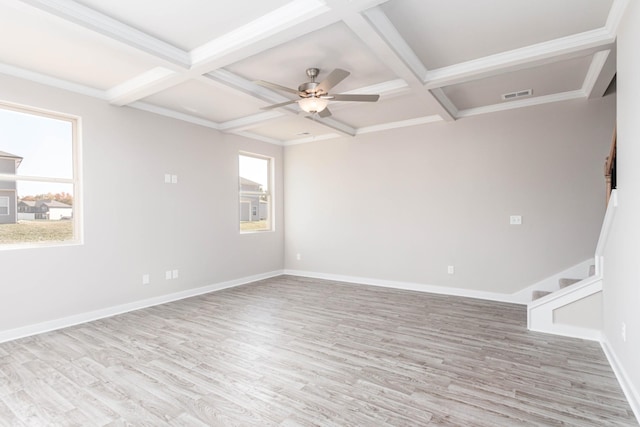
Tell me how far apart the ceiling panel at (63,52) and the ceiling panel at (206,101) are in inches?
21.2

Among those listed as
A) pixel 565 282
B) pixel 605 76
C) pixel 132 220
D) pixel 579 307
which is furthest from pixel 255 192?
pixel 605 76

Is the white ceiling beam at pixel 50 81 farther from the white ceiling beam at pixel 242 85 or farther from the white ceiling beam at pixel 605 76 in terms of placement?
the white ceiling beam at pixel 605 76

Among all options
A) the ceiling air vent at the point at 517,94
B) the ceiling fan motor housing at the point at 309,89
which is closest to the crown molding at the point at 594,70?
the ceiling air vent at the point at 517,94

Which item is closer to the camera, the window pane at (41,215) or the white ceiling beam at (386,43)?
the white ceiling beam at (386,43)

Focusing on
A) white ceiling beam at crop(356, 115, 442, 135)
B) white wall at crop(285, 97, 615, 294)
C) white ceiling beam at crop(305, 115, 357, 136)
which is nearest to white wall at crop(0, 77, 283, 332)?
white wall at crop(285, 97, 615, 294)

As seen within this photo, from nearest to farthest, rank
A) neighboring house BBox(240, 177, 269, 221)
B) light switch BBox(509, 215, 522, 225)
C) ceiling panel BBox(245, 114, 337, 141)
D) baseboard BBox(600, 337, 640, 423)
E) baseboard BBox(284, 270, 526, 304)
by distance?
1. baseboard BBox(600, 337, 640, 423)
2. light switch BBox(509, 215, 522, 225)
3. baseboard BBox(284, 270, 526, 304)
4. ceiling panel BBox(245, 114, 337, 141)
5. neighboring house BBox(240, 177, 269, 221)

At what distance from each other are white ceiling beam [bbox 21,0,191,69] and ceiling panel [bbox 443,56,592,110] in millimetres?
3095

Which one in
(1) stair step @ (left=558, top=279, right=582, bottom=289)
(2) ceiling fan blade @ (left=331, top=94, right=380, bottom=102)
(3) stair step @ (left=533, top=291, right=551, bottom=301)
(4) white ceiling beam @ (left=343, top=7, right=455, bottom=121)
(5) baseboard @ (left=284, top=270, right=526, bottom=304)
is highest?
(4) white ceiling beam @ (left=343, top=7, right=455, bottom=121)

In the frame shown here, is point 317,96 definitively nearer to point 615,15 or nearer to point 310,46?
point 310,46

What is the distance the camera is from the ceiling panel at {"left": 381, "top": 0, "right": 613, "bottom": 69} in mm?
2475

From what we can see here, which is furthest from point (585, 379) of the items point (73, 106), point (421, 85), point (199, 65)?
point (73, 106)

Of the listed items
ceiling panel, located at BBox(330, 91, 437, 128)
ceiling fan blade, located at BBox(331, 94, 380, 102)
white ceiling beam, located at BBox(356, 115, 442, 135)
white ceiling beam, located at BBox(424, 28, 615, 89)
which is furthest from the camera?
white ceiling beam, located at BBox(356, 115, 442, 135)

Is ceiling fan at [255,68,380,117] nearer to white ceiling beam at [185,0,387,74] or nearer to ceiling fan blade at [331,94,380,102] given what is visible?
ceiling fan blade at [331,94,380,102]

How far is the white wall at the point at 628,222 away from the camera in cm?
210
